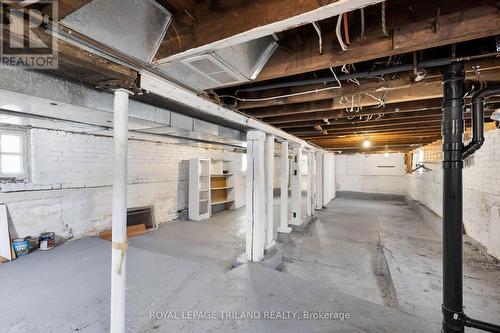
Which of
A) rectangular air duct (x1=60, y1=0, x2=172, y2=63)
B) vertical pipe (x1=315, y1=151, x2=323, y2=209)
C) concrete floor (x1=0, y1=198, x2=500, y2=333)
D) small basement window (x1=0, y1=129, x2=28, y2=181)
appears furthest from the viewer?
vertical pipe (x1=315, y1=151, x2=323, y2=209)

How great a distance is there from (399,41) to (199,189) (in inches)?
202

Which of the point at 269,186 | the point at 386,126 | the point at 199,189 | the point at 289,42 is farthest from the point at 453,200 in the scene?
the point at 199,189

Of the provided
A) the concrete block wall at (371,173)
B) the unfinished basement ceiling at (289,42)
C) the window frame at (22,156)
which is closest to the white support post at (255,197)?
the unfinished basement ceiling at (289,42)

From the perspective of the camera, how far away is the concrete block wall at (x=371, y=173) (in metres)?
10.4

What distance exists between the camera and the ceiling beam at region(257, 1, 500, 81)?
3.49 feet

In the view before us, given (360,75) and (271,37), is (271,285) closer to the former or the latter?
(360,75)

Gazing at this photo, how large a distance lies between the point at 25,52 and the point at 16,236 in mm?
3193

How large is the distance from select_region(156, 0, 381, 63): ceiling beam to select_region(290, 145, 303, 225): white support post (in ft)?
13.5

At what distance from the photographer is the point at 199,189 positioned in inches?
227

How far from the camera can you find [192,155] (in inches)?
244

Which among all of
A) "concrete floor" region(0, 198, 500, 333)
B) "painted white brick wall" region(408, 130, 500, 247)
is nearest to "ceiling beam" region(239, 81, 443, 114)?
"concrete floor" region(0, 198, 500, 333)

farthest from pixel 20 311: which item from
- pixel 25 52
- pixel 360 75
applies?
pixel 360 75

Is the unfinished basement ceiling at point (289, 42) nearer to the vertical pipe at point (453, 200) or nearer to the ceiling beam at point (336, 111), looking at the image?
the vertical pipe at point (453, 200)

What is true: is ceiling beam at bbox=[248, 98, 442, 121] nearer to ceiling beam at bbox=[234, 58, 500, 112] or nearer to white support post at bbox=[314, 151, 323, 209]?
ceiling beam at bbox=[234, 58, 500, 112]
